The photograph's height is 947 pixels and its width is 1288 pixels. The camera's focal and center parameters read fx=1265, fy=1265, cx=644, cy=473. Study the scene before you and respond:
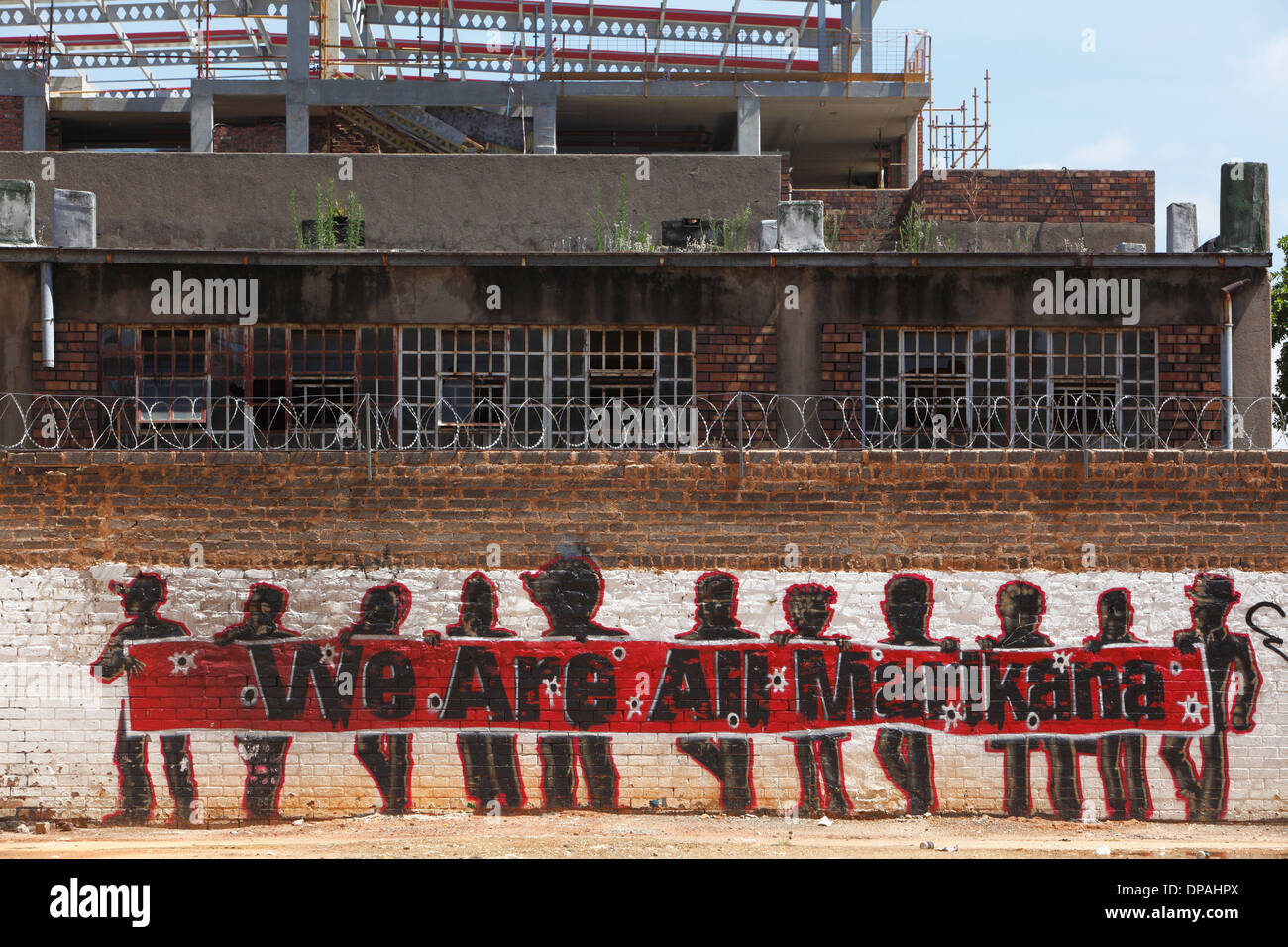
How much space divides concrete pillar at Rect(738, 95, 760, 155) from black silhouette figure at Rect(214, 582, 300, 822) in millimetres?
19843

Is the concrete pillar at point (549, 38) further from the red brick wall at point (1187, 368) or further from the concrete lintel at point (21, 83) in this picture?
the red brick wall at point (1187, 368)

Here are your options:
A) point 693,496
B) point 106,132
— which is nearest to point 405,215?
point 693,496

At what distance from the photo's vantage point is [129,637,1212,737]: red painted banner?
1311cm

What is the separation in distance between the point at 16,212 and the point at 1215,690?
1533 cm

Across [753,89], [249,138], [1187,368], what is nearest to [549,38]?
[753,89]

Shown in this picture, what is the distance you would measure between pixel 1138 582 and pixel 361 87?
2182 cm

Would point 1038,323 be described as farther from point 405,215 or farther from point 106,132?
point 106,132

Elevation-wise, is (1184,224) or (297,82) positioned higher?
(297,82)

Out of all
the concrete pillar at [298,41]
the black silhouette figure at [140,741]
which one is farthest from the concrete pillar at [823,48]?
the black silhouette figure at [140,741]

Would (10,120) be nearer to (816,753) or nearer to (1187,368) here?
(816,753)

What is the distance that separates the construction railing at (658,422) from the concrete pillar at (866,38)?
16550mm

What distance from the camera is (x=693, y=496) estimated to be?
44.3 feet

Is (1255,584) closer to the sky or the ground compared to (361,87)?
closer to the ground

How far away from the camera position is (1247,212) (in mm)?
16781
